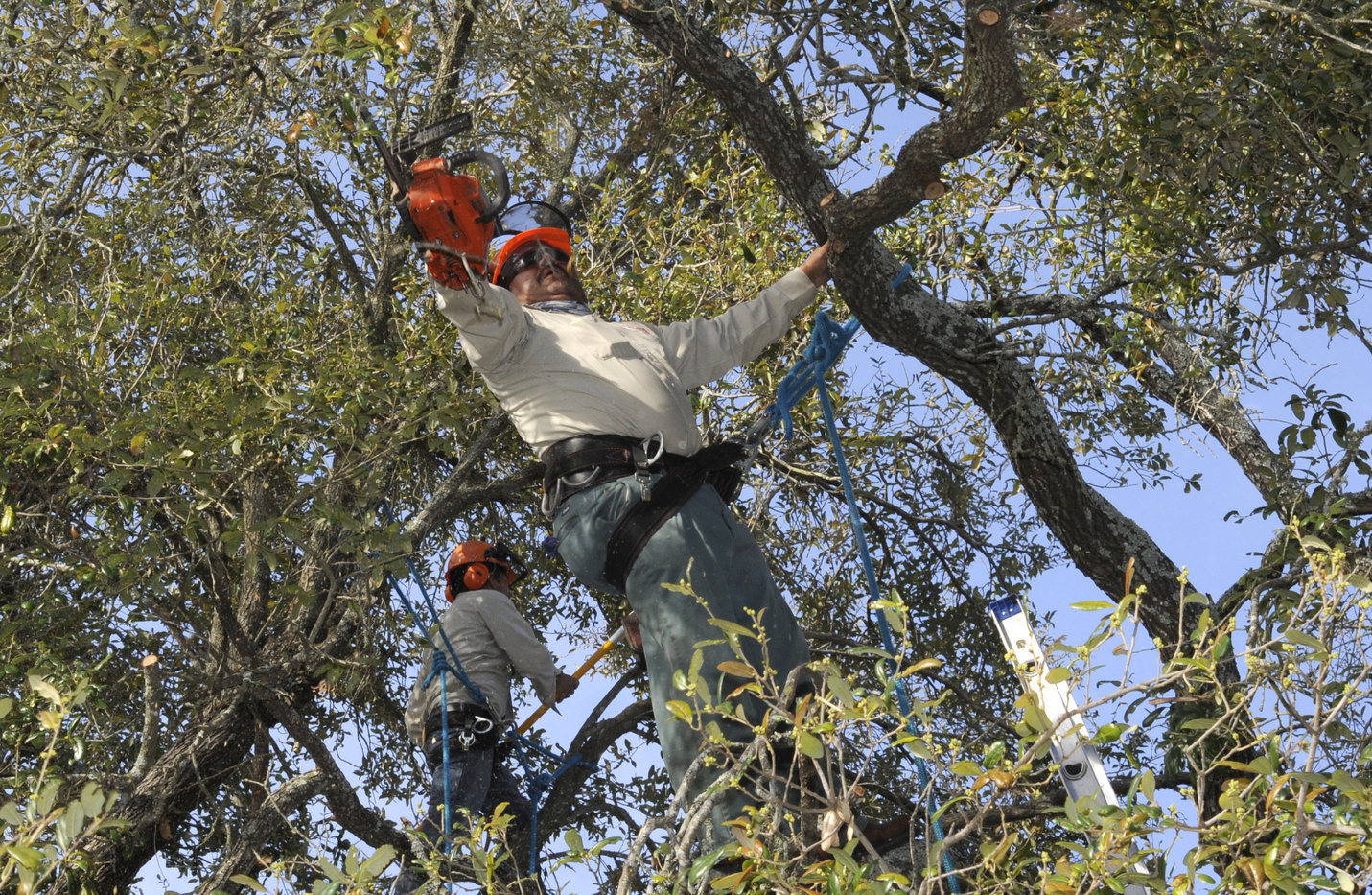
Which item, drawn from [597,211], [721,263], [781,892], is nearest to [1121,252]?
[721,263]

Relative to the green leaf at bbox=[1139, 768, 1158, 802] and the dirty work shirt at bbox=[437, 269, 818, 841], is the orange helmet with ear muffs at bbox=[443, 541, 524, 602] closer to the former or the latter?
the dirty work shirt at bbox=[437, 269, 818, 841]

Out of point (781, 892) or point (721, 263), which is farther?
point (721, 263)

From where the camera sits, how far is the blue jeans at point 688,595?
3.92 m

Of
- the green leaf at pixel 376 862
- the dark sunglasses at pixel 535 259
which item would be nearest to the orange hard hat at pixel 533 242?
the dark sunglasses at pixel 535 259

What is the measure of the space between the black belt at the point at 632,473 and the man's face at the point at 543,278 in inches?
28.1

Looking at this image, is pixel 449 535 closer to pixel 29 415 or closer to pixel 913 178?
pixel 29 415

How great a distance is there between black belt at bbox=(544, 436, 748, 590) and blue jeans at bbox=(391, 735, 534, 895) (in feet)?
4.96

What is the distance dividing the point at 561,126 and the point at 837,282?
8.29 feet

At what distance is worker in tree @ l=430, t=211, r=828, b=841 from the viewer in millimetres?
3965

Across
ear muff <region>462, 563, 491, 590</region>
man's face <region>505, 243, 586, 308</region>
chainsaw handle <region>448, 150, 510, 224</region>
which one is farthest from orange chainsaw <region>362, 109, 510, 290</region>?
ear muff <region>462, 563, 491, 590</region>

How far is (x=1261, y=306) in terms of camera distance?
4.88 meters

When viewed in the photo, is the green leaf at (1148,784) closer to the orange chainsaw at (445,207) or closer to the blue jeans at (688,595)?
the blue jeans at (688,595)

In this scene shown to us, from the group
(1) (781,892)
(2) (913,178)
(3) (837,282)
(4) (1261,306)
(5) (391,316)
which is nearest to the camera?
(1) (781,892)

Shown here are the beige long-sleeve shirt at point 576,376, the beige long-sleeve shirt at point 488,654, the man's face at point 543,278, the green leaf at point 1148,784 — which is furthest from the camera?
the beige long-sleeve shirt at point 488,654
